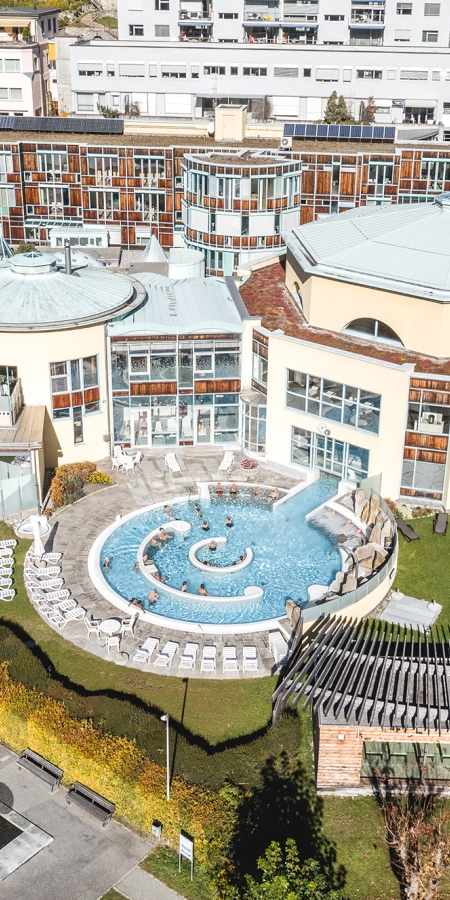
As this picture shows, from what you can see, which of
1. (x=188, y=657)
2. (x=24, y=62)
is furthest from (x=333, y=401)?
(x=24, y=62)

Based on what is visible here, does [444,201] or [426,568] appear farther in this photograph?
[444,201]

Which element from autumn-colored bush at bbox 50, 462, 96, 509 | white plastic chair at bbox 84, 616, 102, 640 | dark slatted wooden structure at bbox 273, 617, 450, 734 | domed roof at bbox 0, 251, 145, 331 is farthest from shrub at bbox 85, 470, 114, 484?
dark slatted wooden structure at bbox 273, 617, 450, 734

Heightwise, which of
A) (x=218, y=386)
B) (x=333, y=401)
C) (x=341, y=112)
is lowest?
(x=218, y=386)

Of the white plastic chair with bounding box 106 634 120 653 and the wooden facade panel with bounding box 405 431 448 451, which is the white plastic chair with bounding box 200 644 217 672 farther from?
the wooden facade panel with bounding box 405 431 448 451

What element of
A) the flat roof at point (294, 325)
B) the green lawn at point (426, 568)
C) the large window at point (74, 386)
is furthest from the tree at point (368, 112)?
the green lawn at point (426, 568)

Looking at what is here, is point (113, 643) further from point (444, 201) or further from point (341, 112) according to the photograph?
point (341, 112)

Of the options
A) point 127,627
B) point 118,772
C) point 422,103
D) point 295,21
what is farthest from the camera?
point 295,21

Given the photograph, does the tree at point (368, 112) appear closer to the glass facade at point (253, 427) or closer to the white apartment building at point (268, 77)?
the white apartment building at point (268, 77)

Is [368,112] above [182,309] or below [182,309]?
above
